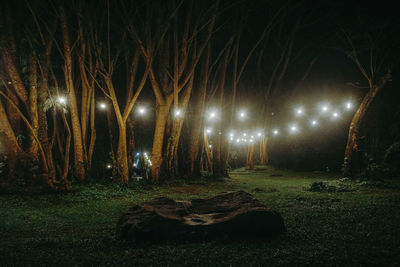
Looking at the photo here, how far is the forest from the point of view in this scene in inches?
180

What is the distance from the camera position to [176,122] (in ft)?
43.8

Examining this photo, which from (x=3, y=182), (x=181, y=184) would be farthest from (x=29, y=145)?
(x=181, y=184)

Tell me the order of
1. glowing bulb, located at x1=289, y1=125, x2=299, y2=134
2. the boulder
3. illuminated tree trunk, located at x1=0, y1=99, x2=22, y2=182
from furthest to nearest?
glowing bulb, located at x1=289, y1=125, x2=299, y2=134, illuminated tree trunk, located at x1=0, y1=99, x2=22, y2=182, the boulder

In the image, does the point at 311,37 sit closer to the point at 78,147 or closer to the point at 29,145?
the point at 78,147

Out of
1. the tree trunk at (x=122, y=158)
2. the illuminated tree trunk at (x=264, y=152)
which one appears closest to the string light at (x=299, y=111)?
the illuminated tree trunk at (x=264, y=152)

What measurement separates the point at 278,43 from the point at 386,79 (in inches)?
297

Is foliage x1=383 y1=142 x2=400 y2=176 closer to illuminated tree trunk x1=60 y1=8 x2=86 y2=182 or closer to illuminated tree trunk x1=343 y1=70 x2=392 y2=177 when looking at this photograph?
illuminated tree trunk x1=343 y1=70 x2=392 y2=177

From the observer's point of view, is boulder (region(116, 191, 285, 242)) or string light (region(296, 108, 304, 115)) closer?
boulder (region(116, 191, 285, 242))

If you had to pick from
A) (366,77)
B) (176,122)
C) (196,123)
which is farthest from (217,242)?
(366,77)

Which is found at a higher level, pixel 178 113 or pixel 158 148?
pixel 178 113

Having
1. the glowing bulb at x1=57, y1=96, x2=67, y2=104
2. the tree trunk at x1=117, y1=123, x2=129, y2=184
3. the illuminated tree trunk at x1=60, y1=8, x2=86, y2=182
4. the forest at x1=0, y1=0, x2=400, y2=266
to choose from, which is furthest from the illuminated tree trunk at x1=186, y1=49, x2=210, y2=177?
the glowing bulb at x1=57, y1=96, x2=67, y2=104

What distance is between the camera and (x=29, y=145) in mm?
11148

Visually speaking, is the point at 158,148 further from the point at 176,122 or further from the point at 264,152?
the point at 264,152

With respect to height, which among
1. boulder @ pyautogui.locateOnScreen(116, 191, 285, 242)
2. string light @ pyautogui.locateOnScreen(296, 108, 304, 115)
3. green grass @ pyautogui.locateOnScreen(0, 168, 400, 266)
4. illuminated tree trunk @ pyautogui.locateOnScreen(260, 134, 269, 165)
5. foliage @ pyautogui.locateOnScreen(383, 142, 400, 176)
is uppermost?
Result: string light @ pyautogui.locateOnScreen(296, 108, 304, 115)
